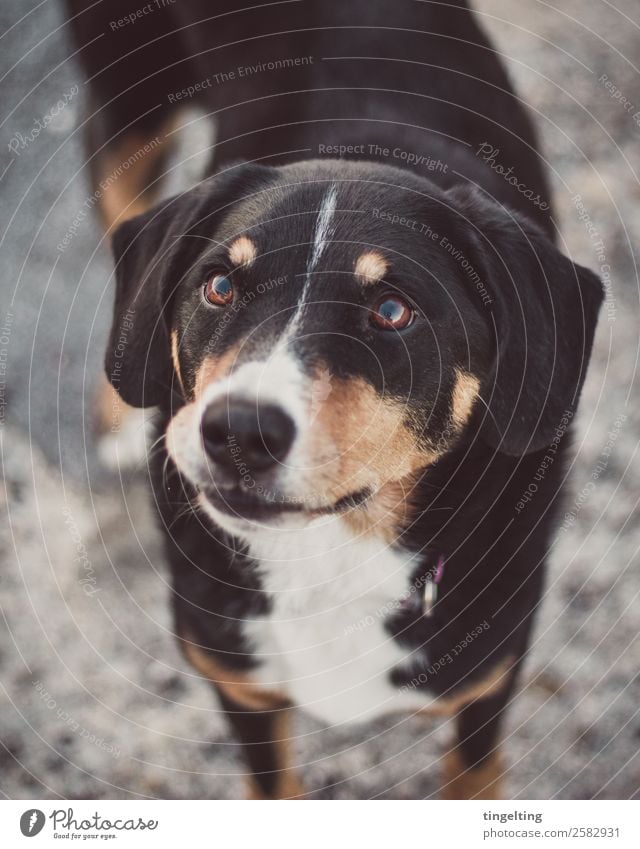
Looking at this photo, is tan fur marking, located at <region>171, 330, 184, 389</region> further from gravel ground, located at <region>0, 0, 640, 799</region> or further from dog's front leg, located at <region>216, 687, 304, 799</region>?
dog's front leg, located at <region>216, 687, 304, 799</region>

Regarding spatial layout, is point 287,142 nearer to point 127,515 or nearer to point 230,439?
point 230,439

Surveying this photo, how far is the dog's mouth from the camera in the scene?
1.06m

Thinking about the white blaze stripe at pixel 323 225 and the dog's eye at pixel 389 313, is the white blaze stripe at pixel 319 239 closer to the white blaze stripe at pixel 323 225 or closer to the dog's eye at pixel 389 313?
the white blaze stripe at pixel 323 225

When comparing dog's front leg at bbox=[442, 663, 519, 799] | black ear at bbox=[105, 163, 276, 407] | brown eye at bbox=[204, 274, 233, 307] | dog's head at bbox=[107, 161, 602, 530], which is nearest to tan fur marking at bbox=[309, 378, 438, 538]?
dog's head at bbox=[107, 161, 602, 530]

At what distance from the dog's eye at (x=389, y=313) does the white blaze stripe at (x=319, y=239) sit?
0.38ft

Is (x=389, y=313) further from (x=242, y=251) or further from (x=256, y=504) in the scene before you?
(x=256, y=504)

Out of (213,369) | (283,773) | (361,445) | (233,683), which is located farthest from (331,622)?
(213,369)

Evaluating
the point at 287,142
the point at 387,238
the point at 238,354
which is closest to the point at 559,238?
the point at 387,238

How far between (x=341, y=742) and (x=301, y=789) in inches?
5.0

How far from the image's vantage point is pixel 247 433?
972 mm

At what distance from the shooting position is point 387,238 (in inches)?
43.7

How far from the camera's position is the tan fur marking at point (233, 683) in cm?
138

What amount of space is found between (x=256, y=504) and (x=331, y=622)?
405mm
